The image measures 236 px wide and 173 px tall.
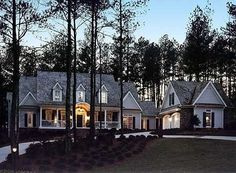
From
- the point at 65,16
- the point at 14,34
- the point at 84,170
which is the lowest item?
the point at 84,170

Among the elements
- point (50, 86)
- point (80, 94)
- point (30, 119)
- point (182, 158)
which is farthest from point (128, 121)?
point (182, 158)

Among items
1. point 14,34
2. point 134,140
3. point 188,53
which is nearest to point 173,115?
point 188,53

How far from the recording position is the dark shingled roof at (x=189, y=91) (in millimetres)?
60500

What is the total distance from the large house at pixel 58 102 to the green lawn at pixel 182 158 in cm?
2696

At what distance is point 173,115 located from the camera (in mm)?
64688

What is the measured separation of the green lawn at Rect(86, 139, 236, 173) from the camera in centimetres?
2830

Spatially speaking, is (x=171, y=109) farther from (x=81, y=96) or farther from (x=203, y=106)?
(x=81, y=96)

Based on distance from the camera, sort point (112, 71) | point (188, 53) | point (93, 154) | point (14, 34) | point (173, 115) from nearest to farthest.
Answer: point (14, 34), point (93, 154), point (173, 115), point (188, 53), point (112, 71)

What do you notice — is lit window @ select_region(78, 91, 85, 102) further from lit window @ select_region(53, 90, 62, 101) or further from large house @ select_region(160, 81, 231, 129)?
large house @ select_region(160, 81, 231, 129)

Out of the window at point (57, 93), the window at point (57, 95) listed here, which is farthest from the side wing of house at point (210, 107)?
the window at point (57, 95)

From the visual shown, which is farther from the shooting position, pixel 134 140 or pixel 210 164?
pixel 134 140

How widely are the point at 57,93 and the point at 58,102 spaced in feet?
3.79

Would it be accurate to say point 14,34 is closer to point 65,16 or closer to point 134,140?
point 65,16

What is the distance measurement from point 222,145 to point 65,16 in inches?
547
